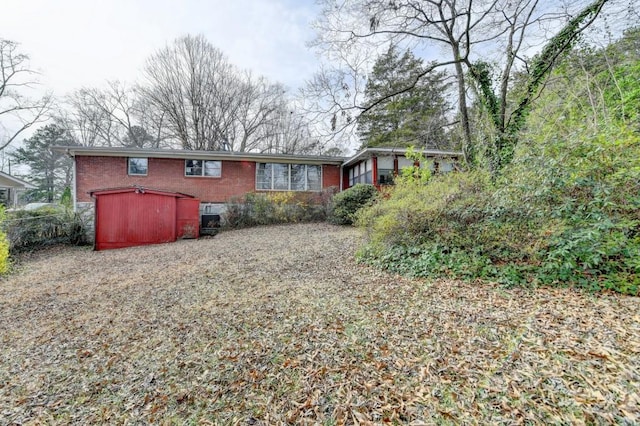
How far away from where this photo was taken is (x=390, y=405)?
1897mm

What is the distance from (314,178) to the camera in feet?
45.0

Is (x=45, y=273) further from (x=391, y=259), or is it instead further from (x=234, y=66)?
(x=234, y=66)

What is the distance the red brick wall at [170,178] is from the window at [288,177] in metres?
0.31

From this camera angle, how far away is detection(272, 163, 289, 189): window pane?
13383mm

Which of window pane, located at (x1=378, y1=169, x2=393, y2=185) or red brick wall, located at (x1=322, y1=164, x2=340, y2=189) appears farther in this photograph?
red brick wall, located at (x1=322, y1=164, x2=340, y2=189)

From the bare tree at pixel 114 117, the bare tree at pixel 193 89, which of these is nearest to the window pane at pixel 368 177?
the bare tree at pixel 193 89

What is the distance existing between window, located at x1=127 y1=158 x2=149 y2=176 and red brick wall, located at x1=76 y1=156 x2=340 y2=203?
0.15m

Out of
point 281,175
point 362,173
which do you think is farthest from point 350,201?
point 281,175

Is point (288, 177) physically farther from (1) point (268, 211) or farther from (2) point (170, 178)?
(2) point (170, 178)

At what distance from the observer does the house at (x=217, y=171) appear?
462 inches

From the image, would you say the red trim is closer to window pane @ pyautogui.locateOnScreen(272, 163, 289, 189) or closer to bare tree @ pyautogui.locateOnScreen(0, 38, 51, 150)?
window pane @ pyautogui.locateOnScreen(272, 163, 289, 189)

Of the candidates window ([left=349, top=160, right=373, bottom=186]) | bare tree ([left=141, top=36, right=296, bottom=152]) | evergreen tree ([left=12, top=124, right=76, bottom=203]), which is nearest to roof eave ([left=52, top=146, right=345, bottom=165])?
window ([left=349, top=160, right=373, bottom=186])

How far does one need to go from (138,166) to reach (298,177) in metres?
7.37

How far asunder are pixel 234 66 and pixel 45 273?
18349mm
